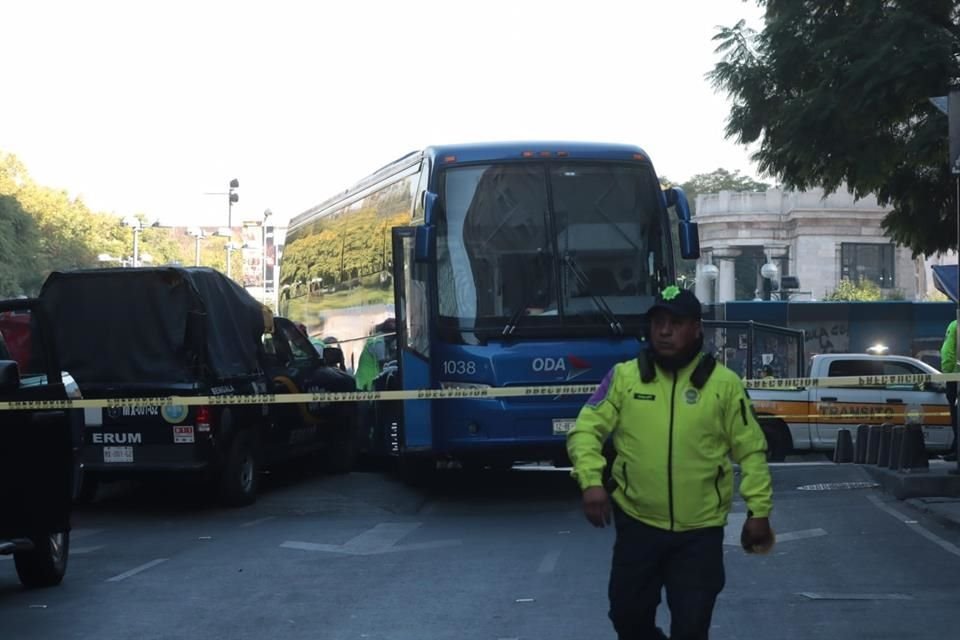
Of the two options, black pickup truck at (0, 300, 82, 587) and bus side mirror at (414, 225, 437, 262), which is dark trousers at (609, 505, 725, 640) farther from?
bus side mirror at (414, 225, 437, 262)

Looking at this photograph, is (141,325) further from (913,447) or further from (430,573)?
(913,447)

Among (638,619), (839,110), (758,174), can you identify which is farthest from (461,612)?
(758,174)

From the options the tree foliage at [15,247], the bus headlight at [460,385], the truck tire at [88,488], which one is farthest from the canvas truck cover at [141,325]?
the tree foliage at [15,247]

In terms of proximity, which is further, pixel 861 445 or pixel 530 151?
pixel 861 445

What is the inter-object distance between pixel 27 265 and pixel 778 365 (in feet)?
163

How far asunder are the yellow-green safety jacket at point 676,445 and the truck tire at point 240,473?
9.50 metres

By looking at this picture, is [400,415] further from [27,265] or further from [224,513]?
[27,265]

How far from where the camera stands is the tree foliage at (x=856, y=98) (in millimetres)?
17359

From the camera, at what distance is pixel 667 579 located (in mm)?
5844

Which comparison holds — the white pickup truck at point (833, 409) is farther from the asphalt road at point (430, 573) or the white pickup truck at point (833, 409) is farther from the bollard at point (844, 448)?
the asphalt road at point (430, 573)

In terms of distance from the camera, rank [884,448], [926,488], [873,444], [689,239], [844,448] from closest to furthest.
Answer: [689,239] → [926,488] → [884,448] → [873,444] → [844,448]

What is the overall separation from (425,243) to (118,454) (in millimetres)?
3433

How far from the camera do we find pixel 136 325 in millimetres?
15078

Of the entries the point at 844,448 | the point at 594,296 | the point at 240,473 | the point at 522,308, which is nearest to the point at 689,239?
the point at 594,296
